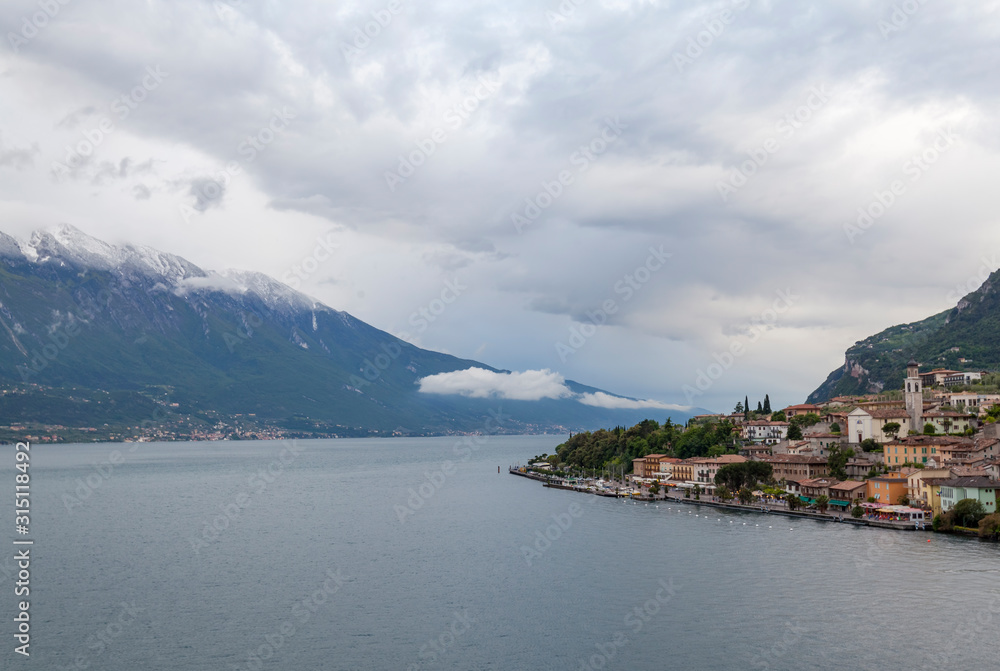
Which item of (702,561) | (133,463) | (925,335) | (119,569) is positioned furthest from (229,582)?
(925,335)

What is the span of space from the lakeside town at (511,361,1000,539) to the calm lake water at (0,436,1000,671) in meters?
4.75

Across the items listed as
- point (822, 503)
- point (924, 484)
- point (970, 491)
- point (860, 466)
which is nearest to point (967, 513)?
point (970, 491)

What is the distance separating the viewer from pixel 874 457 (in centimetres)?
7969

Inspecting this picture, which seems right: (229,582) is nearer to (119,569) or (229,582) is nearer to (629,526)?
(119,569)

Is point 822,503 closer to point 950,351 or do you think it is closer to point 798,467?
point 798,467

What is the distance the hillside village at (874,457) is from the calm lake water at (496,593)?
664 centimetres

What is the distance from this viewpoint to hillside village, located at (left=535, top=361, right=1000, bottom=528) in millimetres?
63656

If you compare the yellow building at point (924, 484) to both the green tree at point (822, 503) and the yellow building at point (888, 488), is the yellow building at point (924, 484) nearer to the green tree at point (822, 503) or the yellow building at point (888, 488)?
the yellow building at point (888, 488)

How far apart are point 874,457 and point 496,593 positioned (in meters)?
53.2

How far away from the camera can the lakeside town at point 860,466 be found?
2440 inches

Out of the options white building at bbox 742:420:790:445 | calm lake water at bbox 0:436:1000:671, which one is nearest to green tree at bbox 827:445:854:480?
calm lake water at bbox 0:436:1000:671

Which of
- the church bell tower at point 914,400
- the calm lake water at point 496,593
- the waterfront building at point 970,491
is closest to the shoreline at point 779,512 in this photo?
the calm lake water at point 496,593

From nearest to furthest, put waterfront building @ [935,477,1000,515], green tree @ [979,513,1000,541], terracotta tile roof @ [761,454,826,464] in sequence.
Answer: green tree @ [979,513,1000,541] < waterfront building @ [935,477,1000,515] < terracotta tile roof @ [761,454,826,464]

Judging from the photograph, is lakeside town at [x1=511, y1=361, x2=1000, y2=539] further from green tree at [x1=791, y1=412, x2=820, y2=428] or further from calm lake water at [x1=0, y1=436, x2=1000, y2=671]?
calm lake water at [x1=0, y1=436, x2=1000, y2=671]
